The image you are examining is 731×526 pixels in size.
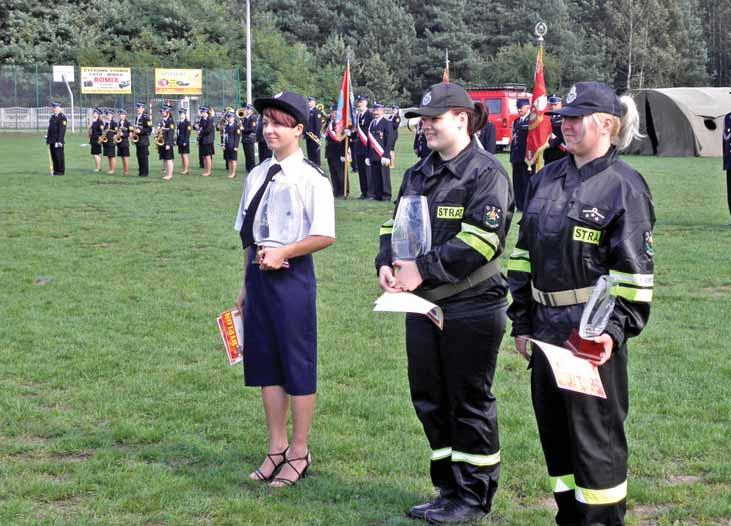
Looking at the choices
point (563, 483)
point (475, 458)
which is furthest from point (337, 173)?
point (563, 483)

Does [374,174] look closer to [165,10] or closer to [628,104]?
[628,104]

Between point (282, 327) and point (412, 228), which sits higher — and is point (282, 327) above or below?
A: below

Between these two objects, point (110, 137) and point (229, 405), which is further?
point (110, 137)

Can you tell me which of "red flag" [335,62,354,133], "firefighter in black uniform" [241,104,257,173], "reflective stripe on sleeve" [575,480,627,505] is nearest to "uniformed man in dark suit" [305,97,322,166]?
"red flag" [335,62,354,133]

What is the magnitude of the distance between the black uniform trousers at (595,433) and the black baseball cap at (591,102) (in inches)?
38.1

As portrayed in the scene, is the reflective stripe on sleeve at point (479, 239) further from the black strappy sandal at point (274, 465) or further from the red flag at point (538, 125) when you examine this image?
the red flag at point (538, 125)

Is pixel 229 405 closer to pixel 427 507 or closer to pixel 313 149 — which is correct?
pixel 427 507

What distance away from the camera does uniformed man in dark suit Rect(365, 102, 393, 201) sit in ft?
71.4

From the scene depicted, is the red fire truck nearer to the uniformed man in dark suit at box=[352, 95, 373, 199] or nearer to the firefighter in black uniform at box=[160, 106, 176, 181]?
the firefighter in black uniform at box=[160, 106, 176, 181]

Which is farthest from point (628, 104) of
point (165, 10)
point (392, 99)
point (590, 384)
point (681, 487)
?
point (392, 99)

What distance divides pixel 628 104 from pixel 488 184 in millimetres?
753

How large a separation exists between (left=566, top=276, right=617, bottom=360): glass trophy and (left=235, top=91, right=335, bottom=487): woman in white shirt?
68.0 inches

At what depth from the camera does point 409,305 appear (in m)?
4.55

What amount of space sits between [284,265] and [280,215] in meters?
0.27
